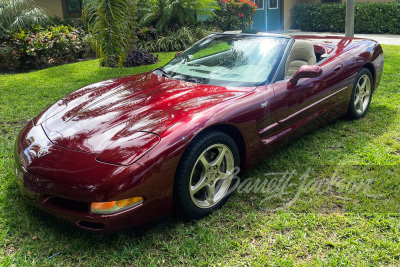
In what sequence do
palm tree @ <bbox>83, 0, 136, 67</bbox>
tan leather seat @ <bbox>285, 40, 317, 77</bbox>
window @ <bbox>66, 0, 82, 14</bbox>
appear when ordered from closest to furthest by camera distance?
tan leather seat @ <bbox>285, 40, 317, 77</bbox>, palm tree @ <bbox>83, 0, 136, 67</bbox>, window @ <bbox>66, 0, 82, 14</bbox>

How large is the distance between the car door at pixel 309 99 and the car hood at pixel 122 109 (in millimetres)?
386

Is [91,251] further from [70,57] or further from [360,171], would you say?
[70,57]

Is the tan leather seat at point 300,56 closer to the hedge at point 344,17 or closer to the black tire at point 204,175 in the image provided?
the black tire at point 204,175

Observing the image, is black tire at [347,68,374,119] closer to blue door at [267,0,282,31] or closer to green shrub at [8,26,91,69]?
Result: green shrub at [8,26,91,69]

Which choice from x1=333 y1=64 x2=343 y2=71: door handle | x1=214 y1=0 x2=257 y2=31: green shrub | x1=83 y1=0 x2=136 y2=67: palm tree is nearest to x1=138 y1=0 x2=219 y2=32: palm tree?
x1=214 y1=0 x2=257 y2=31: green shrub

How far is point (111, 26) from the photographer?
24.4 feet

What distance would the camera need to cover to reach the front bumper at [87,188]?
82.6 inches

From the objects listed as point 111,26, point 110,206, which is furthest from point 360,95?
point 111,26

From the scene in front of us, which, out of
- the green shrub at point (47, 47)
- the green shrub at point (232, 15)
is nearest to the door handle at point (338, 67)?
the green shrub at point (47, 47)

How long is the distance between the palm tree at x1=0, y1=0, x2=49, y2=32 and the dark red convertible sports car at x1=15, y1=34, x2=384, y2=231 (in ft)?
24.6

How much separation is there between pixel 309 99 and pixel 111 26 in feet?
17.4

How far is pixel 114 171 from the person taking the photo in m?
2.12

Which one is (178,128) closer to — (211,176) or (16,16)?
(211,176)

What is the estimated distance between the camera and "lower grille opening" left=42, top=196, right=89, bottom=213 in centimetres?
216
